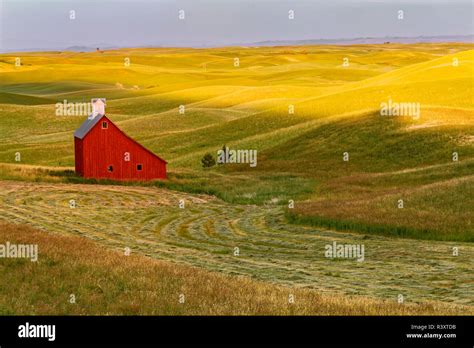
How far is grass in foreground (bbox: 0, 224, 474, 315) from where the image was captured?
626 inches

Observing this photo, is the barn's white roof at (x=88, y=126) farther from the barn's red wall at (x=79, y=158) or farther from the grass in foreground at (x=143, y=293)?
the grass in foreground at (x=143, y=293)

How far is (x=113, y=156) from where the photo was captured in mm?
64938

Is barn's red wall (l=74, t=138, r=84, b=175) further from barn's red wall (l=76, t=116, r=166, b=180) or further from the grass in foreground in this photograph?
the grass in foreground

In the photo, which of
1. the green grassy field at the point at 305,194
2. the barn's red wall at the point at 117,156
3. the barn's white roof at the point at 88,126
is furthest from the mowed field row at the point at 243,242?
the barn's white roof at the point at 88,126

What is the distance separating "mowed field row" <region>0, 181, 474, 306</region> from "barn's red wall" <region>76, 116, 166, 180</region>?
38.7ft

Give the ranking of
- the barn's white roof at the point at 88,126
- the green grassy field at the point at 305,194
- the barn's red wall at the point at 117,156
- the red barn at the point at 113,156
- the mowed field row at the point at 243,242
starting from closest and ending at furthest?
the mowed field row at the point at 243,242 < the green grassy field at the point at 305,194 < the red barn at the point at 113,156 < the barn's red wall at the point at 117,156 < the barn's white roof at the point at 88,126

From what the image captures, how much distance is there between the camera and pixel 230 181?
211 ft

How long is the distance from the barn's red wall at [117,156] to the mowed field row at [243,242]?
11.8m

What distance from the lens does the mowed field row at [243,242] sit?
75.5 feet

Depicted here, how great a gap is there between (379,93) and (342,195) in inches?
2707

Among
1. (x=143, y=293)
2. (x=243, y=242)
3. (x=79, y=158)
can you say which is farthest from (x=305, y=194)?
(x=143, y=293)

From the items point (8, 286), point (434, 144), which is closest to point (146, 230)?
point (8, 286)

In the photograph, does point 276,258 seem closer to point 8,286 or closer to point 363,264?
point 363,264

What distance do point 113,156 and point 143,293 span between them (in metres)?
48.3
